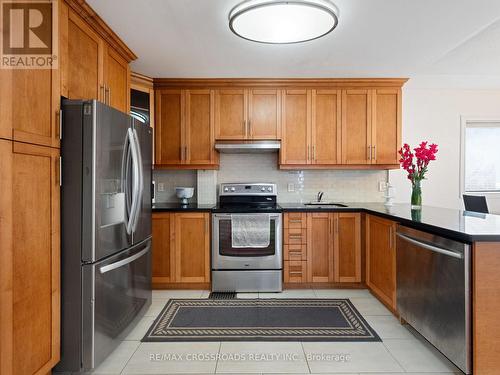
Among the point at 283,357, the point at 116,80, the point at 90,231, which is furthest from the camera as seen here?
the point at 116,80

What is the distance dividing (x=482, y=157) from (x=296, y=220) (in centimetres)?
293

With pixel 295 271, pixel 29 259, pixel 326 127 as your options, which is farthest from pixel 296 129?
pixel 29 259

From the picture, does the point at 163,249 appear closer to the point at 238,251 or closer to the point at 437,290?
the point at 238,251

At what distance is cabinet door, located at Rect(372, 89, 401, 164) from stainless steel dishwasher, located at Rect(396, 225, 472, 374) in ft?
4.92

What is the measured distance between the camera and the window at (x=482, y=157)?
4.18 metres

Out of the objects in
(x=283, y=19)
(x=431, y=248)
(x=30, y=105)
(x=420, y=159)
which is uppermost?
(x=283, y=19)

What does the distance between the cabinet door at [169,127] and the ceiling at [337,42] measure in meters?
0.27

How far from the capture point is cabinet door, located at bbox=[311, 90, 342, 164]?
11.9ft

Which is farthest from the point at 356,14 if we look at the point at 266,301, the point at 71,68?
the point at 266,301

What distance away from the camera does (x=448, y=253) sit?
1.80 m

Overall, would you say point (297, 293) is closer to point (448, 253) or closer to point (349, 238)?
point (349, 238)

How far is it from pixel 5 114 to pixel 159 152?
2.23 m

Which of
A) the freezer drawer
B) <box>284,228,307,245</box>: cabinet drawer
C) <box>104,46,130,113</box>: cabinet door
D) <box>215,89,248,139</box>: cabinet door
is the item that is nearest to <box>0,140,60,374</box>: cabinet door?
the freezer drawer

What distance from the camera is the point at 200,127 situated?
3.62 metres
